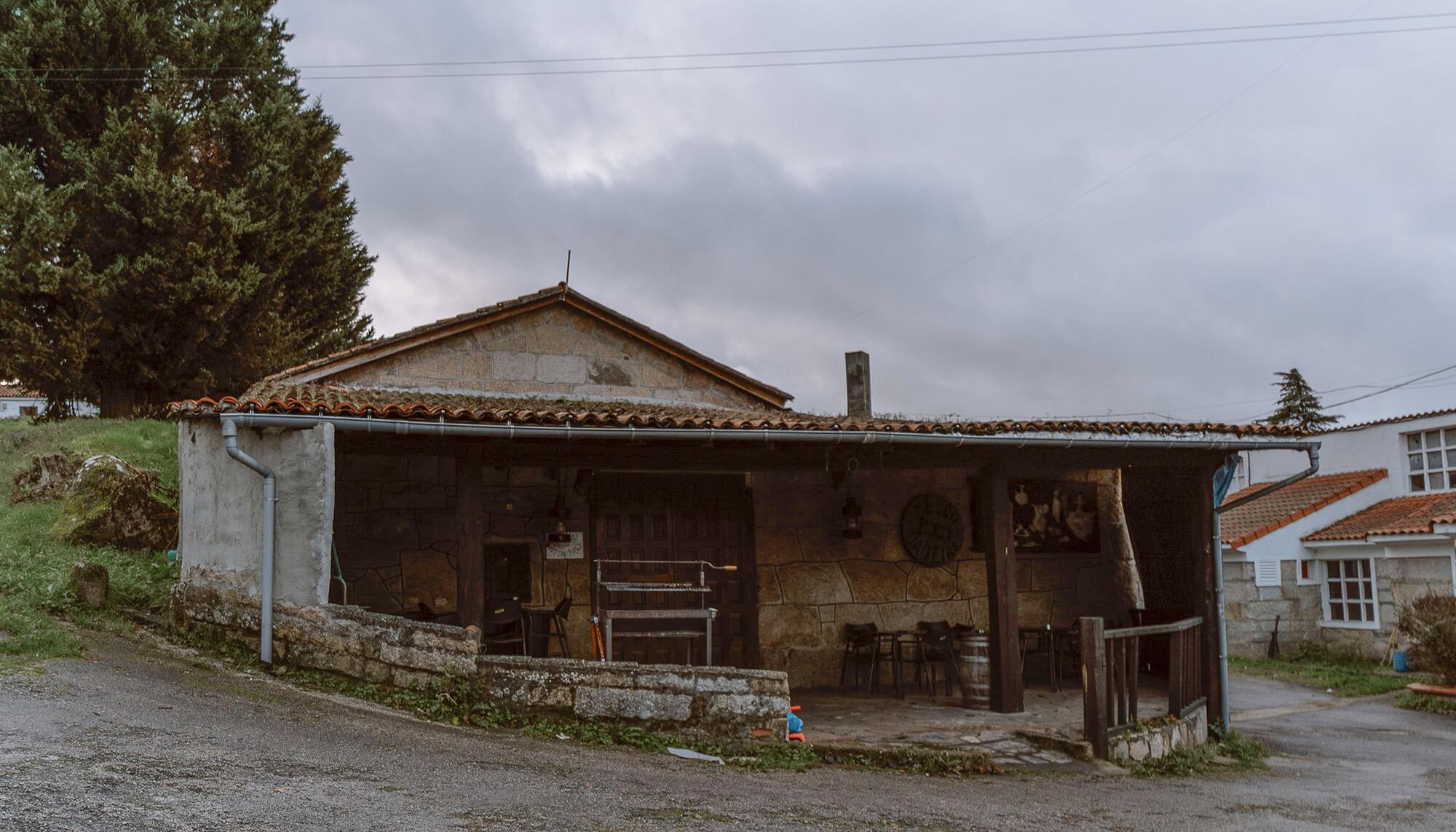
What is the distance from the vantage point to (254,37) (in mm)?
17766

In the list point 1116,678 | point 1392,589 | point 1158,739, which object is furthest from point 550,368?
point 1392,589

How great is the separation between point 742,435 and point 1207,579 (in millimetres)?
4717

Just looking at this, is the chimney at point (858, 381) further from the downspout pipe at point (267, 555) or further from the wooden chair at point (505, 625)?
the downspout pipe at point (267, 555)

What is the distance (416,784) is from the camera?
526 centimetres

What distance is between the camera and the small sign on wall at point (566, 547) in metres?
10.1

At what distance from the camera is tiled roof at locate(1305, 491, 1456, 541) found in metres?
15.5

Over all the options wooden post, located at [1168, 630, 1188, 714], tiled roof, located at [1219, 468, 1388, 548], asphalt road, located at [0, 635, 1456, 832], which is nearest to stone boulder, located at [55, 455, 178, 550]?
asphalt road, located at [0, 635, 1456, 832]

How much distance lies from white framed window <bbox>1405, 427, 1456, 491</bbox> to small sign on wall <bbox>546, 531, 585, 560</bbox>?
15.4 metres

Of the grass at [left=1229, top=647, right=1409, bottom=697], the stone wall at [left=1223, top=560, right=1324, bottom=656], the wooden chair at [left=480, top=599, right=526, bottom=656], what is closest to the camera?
the wooden chair at [left=480, top=599, right=526, bottom=656]

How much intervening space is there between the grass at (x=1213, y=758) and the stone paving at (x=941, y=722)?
2.00ft

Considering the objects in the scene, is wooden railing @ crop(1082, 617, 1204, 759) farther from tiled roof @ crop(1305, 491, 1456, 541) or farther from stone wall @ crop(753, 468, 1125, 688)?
tiled roof @ crop(1305, 491, 1456, 541)

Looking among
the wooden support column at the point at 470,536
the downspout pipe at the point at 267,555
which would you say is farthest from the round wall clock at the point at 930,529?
the downspout pipe at the point at 267,555

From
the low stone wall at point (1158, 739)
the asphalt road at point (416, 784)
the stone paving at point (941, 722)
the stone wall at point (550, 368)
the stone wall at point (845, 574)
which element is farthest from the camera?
the stone wall at point (550, 368)

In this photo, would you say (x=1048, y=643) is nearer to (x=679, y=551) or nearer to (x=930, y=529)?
(x=930, y=529)
